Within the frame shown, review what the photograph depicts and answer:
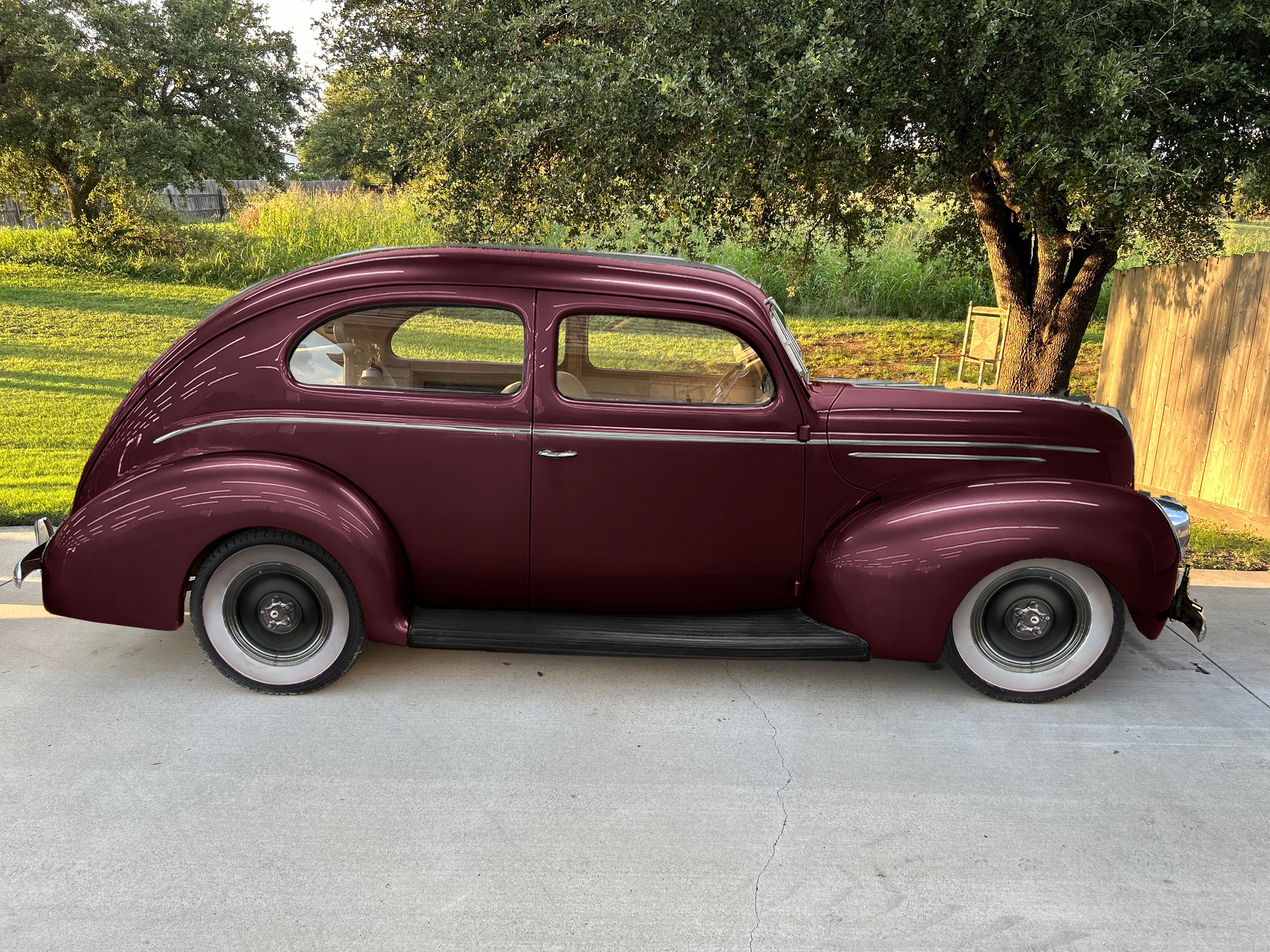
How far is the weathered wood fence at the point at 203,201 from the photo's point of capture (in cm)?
1898

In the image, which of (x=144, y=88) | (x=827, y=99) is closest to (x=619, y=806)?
(x=827, y=99)

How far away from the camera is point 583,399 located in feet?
13.0

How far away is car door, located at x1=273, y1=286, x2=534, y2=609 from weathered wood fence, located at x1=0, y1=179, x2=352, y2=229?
1484 centimetres

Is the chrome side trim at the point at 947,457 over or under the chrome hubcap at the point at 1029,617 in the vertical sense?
over

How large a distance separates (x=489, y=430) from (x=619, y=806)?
61.6 inches

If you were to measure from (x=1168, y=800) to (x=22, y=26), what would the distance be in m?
18.7

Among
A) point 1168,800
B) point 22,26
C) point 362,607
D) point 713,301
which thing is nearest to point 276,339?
point 362,607

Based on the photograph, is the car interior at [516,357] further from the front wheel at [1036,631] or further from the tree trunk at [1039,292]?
the tree trunk at [1039,292]

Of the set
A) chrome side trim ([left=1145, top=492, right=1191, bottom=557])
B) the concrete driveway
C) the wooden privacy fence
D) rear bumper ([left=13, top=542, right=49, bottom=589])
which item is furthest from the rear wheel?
the wooden privacy fence

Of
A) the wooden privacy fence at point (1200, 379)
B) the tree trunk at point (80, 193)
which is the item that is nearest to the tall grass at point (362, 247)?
the tree trunk at point (80, 193)

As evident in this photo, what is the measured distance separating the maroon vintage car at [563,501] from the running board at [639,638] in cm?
1

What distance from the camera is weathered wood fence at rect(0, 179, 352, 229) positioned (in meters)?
19.0

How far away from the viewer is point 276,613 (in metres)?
3.95

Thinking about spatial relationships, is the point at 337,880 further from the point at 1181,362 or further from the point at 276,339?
the point at 1181,362
